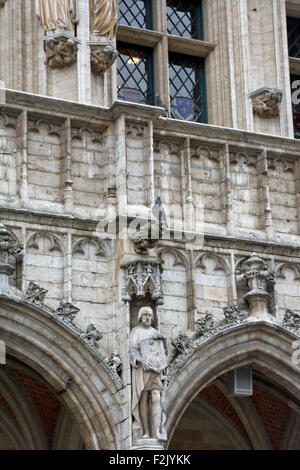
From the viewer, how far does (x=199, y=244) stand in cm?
1906

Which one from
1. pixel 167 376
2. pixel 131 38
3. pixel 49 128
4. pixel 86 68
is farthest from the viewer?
pixel 131 38

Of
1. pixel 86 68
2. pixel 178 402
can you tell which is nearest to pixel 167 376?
pixel 178 402


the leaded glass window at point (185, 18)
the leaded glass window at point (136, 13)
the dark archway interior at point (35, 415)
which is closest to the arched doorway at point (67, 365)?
the dark archway interior at point (35, 415)

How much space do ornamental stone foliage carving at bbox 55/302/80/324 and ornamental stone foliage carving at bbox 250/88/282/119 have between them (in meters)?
5.97

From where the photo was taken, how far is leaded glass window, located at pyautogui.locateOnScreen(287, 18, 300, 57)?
24.2m

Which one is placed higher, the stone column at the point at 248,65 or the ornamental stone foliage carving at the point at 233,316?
the stone column at the point at 248,65

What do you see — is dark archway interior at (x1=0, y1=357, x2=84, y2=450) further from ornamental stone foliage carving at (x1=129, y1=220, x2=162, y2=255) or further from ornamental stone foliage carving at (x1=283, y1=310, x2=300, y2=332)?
ornamental stone foliage carving at (x1=283, y1=310, x2=300, y2=332)

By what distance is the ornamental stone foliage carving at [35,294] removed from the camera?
17.6 m

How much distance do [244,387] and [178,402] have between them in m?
1.53

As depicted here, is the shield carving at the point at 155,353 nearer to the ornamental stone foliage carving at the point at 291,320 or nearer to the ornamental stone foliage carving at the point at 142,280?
the ornamental stone foliage carving at the point at 142,280

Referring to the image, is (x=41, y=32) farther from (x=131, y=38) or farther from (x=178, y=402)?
(x=178, y=402)

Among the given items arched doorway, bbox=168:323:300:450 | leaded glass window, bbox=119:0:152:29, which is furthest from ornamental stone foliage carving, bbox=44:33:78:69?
arched doorway, bbox=168:323:300:450

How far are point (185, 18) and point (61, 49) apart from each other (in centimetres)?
360

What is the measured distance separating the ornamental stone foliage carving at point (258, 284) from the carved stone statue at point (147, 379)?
1.73 metres
